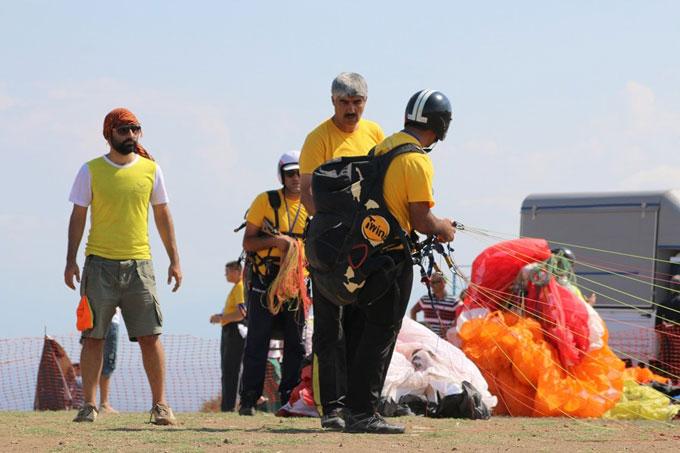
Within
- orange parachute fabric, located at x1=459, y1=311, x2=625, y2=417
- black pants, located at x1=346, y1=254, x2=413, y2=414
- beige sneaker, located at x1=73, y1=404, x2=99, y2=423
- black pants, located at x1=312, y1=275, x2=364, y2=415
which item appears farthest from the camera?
orange parachute fabric, located at x1=459, y1=311, x2=625, y2=417

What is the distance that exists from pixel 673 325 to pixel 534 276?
13.5ft

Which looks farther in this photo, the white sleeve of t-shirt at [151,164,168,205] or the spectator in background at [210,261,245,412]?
the spectator in background at [210,261,245,412]

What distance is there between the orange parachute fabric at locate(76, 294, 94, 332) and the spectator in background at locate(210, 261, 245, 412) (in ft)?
12.4

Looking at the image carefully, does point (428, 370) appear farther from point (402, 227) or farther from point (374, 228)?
point (374, 228)

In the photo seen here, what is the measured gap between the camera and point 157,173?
8430 millimetres

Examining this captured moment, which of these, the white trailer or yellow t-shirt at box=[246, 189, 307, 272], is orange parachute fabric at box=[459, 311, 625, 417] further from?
the white trailer

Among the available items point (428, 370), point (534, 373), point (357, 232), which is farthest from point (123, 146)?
point (534, 373)

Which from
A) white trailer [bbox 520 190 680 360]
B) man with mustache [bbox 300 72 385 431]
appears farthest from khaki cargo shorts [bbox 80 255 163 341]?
white trailer [bbox 520 190 680 360]

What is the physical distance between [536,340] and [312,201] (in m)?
3.99

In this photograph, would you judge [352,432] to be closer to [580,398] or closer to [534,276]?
[580,398]

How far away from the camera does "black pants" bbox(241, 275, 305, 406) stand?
9.79m

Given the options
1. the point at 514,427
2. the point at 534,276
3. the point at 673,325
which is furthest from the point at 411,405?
the point at 673,325

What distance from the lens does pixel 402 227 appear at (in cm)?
706

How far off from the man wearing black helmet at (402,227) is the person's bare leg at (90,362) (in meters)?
1.94
